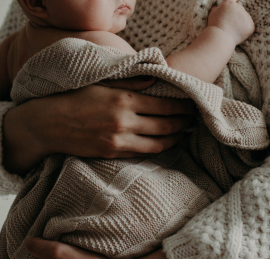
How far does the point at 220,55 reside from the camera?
64 cm

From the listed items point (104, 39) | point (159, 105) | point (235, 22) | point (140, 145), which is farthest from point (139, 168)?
point (235, 22)

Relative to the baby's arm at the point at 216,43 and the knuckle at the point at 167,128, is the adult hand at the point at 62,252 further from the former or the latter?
the baby's arm at the point at 216,43

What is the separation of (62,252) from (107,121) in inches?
11.8

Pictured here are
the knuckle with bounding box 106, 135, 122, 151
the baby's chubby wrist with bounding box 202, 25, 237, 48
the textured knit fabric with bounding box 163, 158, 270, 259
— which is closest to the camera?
the textured knit fabric with bounding box 163, 158, 270, 259

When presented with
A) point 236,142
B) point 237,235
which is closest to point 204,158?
point 236,142

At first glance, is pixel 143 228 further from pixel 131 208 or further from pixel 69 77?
pixel 69 77

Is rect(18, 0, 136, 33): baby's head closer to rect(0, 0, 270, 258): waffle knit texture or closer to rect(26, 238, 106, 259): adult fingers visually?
rect(0, 0, 270, 258): waffle knit texture

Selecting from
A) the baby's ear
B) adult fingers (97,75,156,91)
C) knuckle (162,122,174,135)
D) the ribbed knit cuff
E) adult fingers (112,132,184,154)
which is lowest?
the ribbed knit cuff

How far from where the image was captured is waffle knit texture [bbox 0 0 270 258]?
0.51 metres

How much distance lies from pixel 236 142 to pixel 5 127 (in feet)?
2.05

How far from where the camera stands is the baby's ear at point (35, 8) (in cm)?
72

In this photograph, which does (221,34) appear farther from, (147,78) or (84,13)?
(84,13)

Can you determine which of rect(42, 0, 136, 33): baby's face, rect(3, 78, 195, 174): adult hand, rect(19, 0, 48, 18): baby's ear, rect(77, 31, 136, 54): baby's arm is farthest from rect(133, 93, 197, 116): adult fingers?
rect(19, 0, 48, 18): baby's ear

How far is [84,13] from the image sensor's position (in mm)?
682
